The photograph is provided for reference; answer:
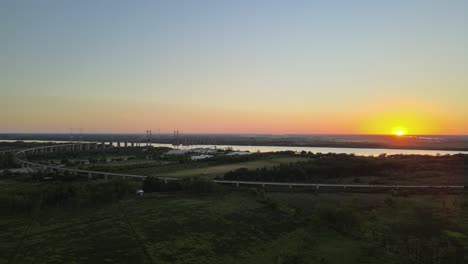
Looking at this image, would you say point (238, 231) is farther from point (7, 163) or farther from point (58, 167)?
point (7, 163)

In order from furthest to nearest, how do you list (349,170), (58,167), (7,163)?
(7,163)
(58,167)
(349,170)

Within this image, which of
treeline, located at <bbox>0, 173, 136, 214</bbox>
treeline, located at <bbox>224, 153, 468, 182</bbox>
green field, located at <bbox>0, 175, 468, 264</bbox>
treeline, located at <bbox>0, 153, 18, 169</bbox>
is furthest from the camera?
treeline, located at <bbox>0, 153, 18, 169</bbox>

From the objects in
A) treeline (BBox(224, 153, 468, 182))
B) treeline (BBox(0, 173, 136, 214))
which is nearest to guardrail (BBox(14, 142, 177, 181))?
treeline (BBox(0, 173, 136, 214))

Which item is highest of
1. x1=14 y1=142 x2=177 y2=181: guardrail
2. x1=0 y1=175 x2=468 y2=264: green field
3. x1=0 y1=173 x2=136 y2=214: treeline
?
x1=14 y1=142 x2=177 y2=181: guardrail

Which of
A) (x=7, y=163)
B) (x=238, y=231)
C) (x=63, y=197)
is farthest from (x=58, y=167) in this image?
(x=238, y=231)

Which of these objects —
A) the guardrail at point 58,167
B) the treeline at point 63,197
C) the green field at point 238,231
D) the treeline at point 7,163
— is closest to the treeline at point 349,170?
the guardrail at point 58,167

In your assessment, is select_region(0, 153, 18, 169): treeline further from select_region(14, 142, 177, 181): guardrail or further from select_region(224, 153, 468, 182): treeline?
select_region(224, 153, 468, 182): treeline

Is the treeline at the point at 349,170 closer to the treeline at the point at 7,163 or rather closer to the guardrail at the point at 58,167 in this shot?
the guardrail at the point at 58,167

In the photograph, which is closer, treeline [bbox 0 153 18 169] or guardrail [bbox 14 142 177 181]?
guardrail [bbox 14 142 177 181]

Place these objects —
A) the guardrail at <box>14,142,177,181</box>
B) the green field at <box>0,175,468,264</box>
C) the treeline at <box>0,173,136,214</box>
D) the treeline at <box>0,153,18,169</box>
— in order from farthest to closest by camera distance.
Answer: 1. the treeline at <box>0,153,18,169</box>
2. the guardrail at <box>14,142,177,181</box>
3. the treeline at <box>0,173,136,214</box>
4. the green field at <box>0,175,468,264</box>
